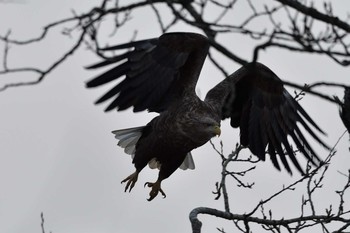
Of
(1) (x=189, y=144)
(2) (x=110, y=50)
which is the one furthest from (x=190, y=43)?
(2) (x=110, y=50)

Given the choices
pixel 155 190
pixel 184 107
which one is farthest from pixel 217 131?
pixel 155 190

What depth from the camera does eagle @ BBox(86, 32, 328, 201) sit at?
22.0 ft

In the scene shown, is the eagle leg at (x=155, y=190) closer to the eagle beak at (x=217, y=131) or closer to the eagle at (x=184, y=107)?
the eagle at (x=184, y=107)

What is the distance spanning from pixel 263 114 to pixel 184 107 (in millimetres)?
1044

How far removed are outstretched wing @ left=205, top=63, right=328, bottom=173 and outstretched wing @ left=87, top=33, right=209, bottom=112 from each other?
529 millimetres

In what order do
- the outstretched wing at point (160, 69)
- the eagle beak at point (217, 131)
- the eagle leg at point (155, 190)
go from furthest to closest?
the eagle leg at point (155, 190) → the eagle beak at point (217, 131) → the outstretched wing at point (160, 69)

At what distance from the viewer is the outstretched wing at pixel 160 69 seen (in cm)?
662

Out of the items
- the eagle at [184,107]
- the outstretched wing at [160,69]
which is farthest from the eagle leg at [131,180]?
the outstretched wing at [160,69]

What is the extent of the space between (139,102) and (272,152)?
149 cm

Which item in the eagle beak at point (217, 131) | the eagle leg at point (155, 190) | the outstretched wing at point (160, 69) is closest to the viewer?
the outstretched wing at point (160, 69)

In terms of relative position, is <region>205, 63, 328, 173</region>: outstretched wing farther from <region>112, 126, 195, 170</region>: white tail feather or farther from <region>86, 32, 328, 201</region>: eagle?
<region>112, 126, 195, 170</region>: white tail feather

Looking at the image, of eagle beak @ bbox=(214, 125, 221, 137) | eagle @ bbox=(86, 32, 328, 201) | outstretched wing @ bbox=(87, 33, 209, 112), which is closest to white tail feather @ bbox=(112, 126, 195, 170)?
eagle @ bbox=(86, 32, 328, 201)

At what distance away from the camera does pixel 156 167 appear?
7.98 m

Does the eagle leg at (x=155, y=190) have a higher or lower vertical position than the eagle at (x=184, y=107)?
lower
